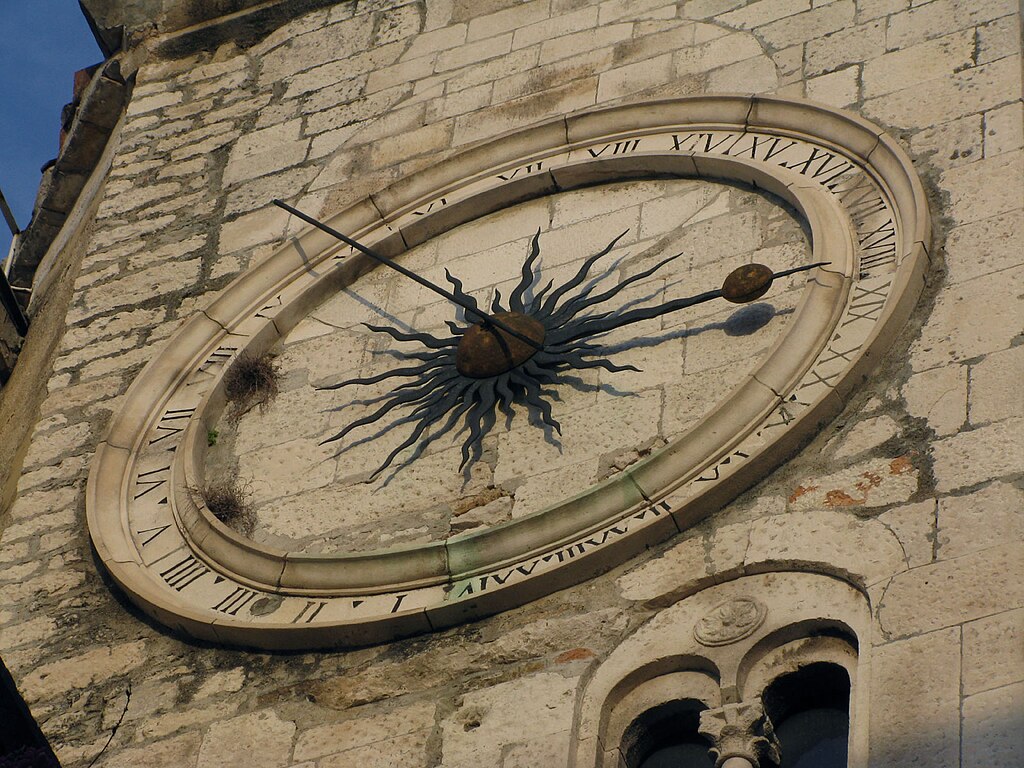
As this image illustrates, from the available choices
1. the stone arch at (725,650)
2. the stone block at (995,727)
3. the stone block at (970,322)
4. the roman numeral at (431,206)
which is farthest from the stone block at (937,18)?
the stone block at (995,727)

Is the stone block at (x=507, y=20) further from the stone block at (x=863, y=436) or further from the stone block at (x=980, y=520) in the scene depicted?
the stone block at (x=980, y=520)

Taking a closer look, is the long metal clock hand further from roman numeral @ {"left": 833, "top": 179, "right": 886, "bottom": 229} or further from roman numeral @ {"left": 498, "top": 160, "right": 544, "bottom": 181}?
roman numeral @ {"left": 833, "top": 179, "right": 886, "bottom": 229}

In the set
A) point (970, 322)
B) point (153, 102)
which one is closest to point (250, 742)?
point (970, 322)

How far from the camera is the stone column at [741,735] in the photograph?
6.42 meters

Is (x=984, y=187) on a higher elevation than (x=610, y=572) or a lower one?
higher

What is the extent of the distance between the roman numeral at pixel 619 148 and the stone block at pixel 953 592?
11.2 ft

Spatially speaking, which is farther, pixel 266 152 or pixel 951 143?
pixel 266 152

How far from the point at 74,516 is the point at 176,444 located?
1.80 ft

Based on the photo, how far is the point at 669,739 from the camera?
22.6ft

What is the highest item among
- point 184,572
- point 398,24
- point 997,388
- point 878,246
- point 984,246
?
point 398,24

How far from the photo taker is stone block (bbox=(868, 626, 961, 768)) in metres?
5.98

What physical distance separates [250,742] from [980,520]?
273cm

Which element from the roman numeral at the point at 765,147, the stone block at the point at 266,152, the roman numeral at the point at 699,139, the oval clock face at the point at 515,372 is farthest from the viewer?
the stone block at the point at 266,152

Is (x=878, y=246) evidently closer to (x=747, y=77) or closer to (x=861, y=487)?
(x=861, y=487)
